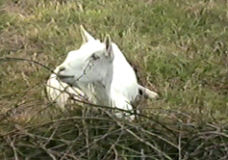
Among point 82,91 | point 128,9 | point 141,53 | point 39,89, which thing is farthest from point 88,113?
point 128,9

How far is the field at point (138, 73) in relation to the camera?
341 cm

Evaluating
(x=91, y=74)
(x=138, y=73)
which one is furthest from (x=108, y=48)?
(x=138, y=73)

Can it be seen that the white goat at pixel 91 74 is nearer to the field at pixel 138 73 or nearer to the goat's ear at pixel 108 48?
the goat's ear at pixel 108 48

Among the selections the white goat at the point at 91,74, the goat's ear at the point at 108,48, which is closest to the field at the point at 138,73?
the white goat at the point at 91,74

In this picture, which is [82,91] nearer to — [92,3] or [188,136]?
[188,136]

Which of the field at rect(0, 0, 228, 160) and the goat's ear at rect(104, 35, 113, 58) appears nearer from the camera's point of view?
the field at rect(0, 0, 228, 160)

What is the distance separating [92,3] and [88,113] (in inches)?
140

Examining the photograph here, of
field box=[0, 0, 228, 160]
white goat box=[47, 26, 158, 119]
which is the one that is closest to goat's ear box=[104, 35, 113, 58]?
white goat box=[47, 26, 158, 119]

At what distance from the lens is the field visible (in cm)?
341

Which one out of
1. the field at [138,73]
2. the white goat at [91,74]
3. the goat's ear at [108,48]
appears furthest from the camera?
the goat's ear at [108,48]

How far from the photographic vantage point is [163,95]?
5.31 meters

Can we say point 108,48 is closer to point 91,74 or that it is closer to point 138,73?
point 91,74

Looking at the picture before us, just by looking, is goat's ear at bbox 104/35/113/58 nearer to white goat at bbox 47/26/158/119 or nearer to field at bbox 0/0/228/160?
white goat at bbox 47/26/158/119

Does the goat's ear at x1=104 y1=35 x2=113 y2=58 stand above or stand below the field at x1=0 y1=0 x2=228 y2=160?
above
